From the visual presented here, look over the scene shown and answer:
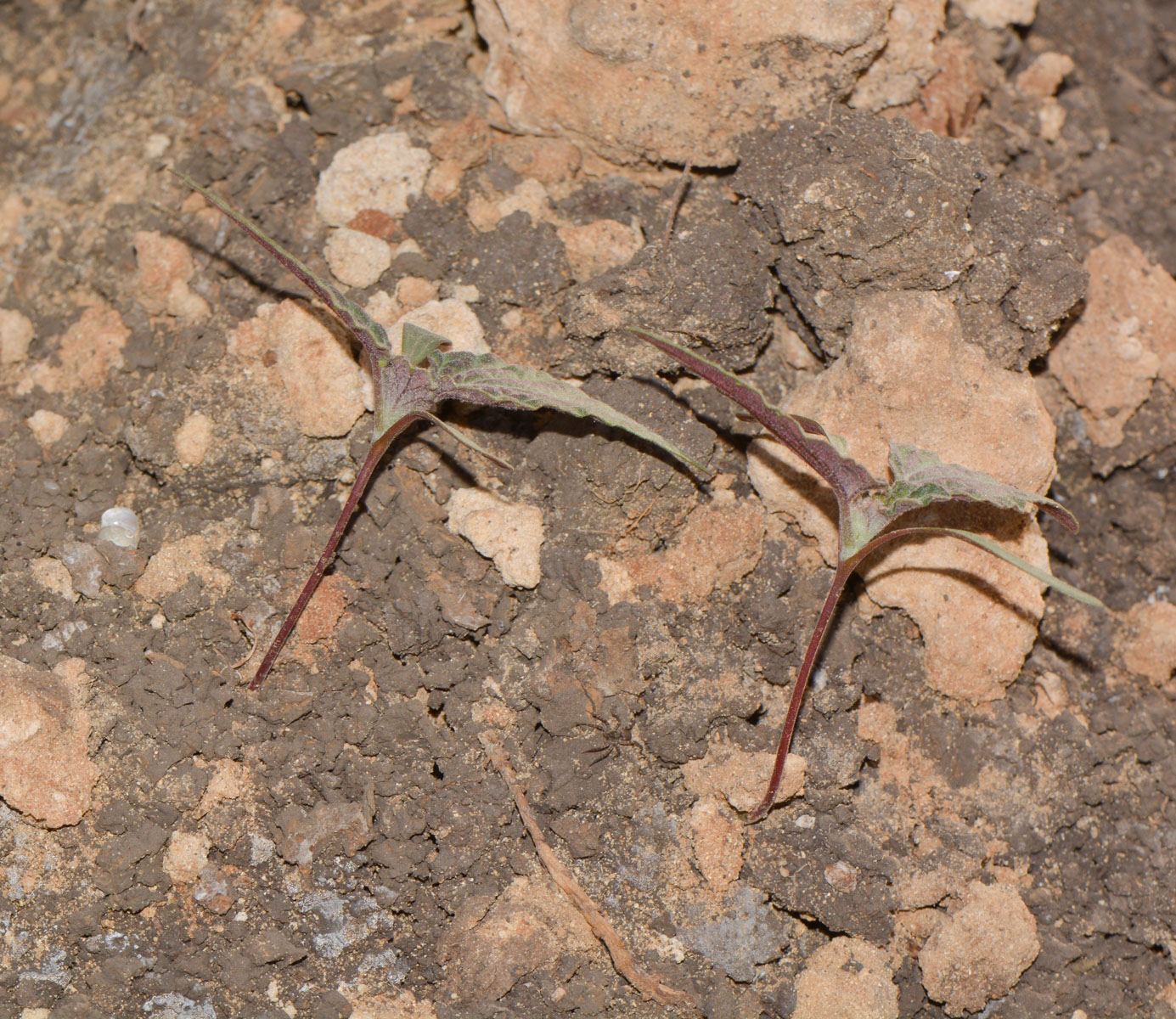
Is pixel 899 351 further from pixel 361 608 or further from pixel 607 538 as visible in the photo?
pixel 361 608

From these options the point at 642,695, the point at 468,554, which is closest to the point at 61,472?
the point at 468,554

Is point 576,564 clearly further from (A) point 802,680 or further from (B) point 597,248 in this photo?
(B) point 597,248

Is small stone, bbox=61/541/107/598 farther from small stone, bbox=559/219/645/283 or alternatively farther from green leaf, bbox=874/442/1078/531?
green leaf, bbox=874/442/1078/531

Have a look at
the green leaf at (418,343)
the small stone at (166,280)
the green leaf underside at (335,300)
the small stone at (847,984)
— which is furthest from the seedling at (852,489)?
the small stone at (166,280)

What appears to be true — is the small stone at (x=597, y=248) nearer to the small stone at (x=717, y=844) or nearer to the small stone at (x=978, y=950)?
the small stone at (x=717, y=844)

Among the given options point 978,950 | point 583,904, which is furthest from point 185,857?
point 978,950
